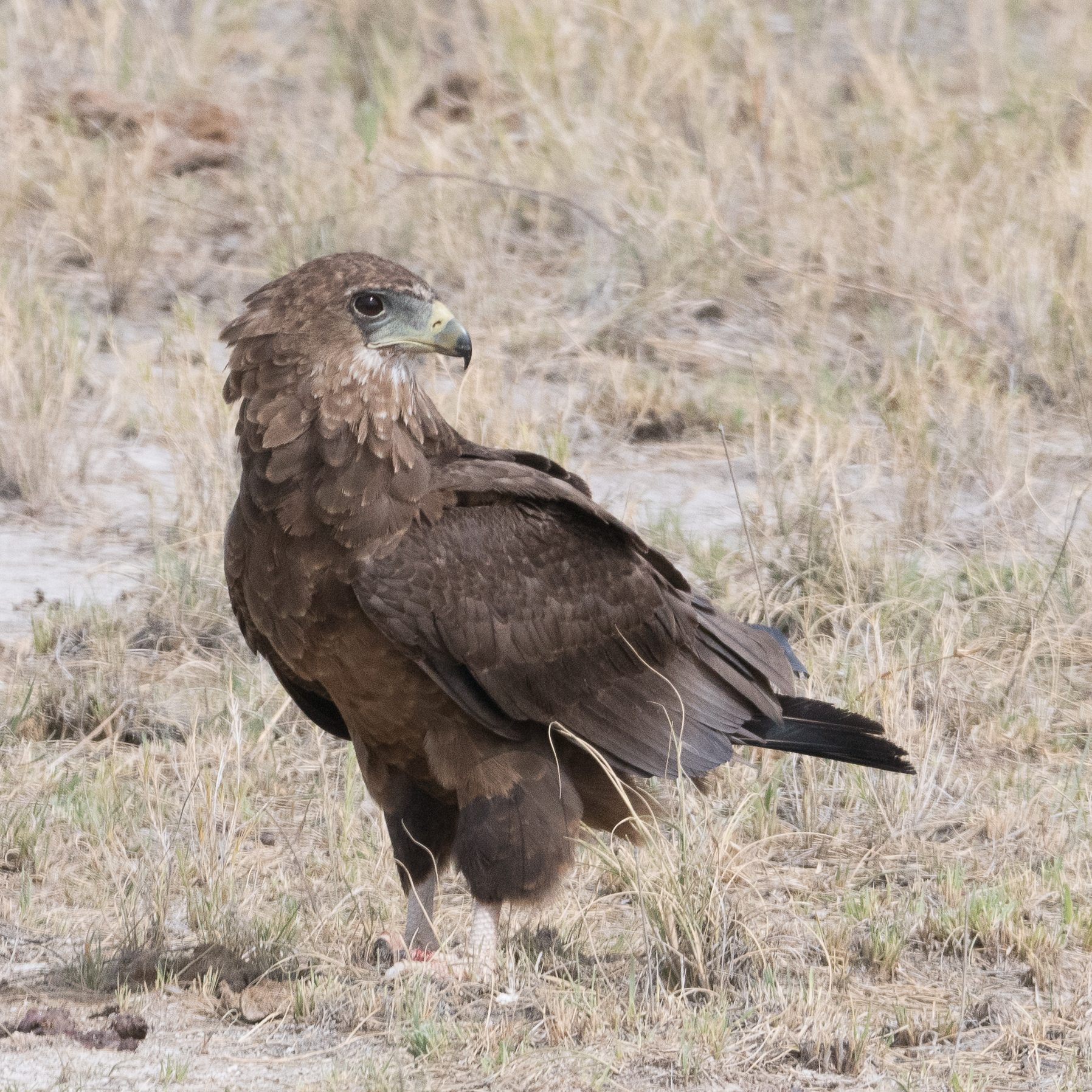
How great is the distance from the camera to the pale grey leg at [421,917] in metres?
3.87

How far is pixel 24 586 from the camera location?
5941mm

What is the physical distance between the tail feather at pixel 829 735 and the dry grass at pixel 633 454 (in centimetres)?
24

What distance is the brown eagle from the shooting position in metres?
3.49

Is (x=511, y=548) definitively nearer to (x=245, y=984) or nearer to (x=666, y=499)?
(x=245, y=984)

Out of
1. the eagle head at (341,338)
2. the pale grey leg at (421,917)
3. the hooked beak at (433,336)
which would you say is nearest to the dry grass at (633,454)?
the pale grey leg at (421,917)

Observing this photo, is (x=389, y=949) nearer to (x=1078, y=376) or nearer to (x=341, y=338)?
(x=341, y=338)

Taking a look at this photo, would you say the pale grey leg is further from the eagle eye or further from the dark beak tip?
the eagle eye

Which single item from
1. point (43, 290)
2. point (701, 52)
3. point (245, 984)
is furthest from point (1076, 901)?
point (701, 52)

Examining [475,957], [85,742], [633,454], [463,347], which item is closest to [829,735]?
[475,957]

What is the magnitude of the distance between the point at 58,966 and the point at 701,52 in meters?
7.14

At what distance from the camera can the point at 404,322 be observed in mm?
3633

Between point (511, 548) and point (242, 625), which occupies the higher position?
point (511, 548)

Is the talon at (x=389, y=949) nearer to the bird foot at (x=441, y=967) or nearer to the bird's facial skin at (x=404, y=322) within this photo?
the bird foot at (x=441, y=967)

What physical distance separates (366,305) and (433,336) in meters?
0.16
